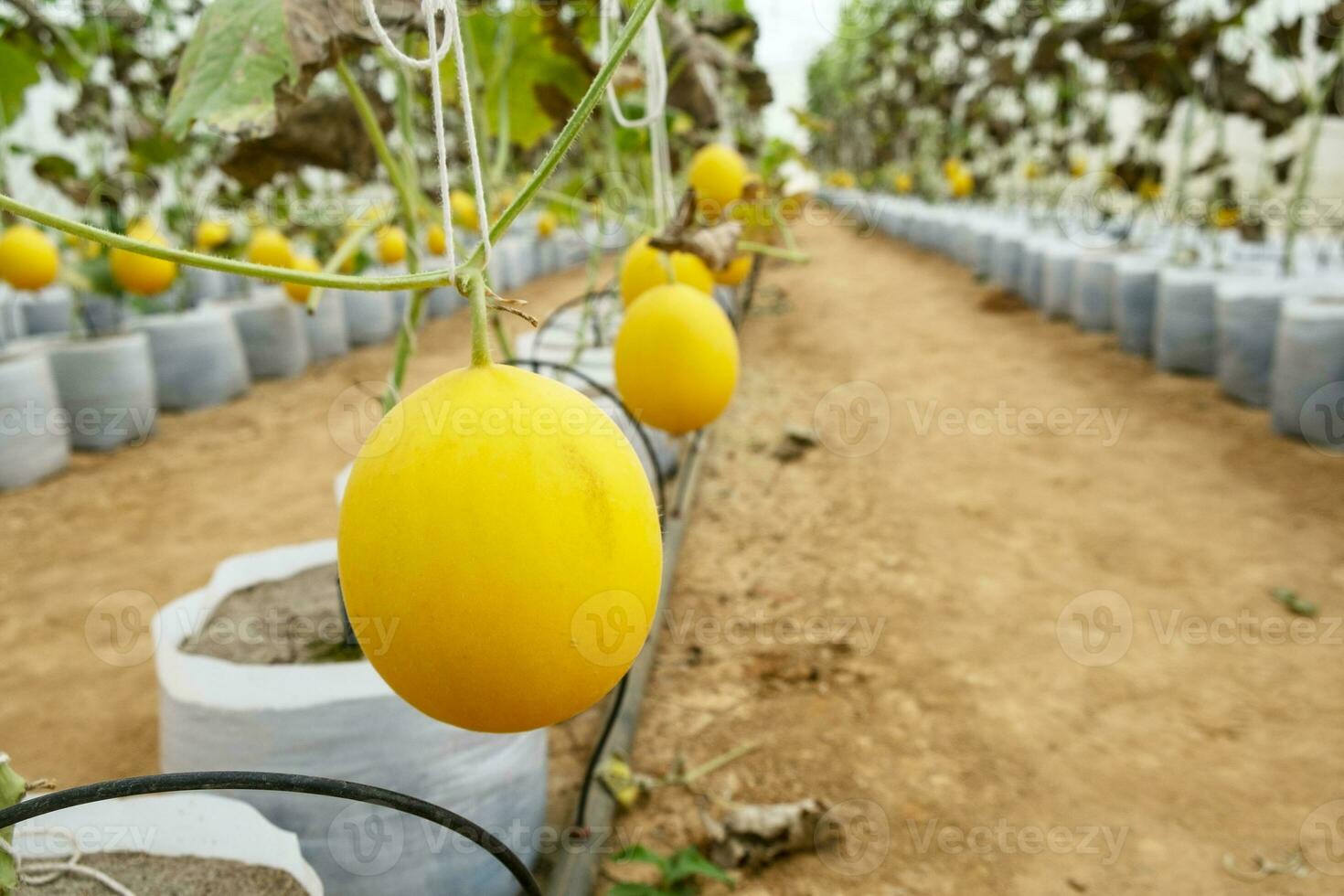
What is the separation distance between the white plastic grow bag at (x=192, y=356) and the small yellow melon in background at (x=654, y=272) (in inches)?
148

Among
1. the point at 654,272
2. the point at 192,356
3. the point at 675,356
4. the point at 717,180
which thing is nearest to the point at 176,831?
the point at 675,356

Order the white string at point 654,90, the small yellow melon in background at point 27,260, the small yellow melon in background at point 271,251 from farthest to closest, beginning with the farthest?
the small yellow melon in background at point 271,251 → the small yellow melon in background at point 27,260 → the white string at point 654,90

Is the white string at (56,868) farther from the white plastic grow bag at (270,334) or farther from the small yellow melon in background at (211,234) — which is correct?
the white plastic grow bag at (270,334)

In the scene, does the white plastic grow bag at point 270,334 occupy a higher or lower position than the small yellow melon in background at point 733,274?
lower

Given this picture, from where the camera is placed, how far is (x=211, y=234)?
15.7ft

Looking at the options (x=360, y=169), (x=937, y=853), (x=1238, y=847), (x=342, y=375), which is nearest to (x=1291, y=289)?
(x=1238, y=847)

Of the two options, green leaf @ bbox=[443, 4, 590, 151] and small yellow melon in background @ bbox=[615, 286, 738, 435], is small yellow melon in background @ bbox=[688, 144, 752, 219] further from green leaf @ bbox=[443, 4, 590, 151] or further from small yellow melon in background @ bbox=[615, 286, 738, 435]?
small yellow melon in background @ bbox=[615, 286, 738, 435]

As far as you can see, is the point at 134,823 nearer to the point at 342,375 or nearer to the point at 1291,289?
the point at 1291,289

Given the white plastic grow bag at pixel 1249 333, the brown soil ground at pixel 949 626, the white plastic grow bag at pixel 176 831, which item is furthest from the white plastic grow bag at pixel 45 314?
the white plastic grow bag at pixel 1249 333

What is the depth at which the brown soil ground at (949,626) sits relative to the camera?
1513mm

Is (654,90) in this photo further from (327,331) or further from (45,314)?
(45,314)

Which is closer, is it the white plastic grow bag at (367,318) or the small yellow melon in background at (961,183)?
the white plastic grow bag at (367,318)

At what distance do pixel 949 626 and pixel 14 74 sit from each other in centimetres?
304

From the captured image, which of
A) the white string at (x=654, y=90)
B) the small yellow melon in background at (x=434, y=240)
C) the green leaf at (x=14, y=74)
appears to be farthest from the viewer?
the small yellow melon in background at (x=434, y=240)
